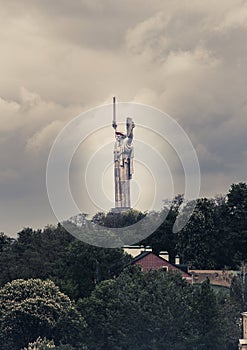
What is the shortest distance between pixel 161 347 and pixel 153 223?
5210 cm

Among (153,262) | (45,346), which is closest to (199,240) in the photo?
(153,262)

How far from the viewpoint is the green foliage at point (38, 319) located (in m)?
91.7

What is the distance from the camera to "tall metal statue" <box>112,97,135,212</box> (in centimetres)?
15438

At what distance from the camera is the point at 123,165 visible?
15562cm

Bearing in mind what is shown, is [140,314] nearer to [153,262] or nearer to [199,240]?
[153,262]

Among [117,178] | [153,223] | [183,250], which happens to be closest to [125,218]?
[117,178]

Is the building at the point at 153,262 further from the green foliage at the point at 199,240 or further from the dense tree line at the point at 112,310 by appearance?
the dense tree line at the point at 112,310

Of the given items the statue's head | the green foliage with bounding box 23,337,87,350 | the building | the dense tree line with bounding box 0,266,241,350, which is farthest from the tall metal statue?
the green foliage with bounding box 23,337,87,350

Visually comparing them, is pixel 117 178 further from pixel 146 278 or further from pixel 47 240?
pixel 146 278

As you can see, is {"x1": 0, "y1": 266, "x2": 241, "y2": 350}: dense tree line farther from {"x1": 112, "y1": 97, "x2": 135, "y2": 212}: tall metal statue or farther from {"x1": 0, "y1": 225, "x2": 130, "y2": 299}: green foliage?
{"x1": 112, "y1": 97, "x2": 135, "y2": 212}: tall metal statue

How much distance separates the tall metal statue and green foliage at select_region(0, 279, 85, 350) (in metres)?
59.5

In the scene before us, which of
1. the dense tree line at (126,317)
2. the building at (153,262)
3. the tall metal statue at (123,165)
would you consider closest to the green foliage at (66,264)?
the building at (153,262)

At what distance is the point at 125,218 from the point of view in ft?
530

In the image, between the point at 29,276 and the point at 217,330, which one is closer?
the point at 217,330
